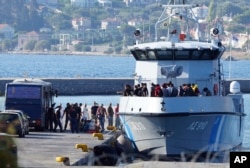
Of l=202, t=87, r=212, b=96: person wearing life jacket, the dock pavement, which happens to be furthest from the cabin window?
the dock pavement

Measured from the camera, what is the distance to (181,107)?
1495 inches

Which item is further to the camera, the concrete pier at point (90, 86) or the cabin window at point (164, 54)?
the concrete pier at point (90, 86)

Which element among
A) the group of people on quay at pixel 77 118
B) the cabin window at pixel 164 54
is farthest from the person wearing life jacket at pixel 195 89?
the group of people on quay at pixel 77 118

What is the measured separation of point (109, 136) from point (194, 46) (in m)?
5.34

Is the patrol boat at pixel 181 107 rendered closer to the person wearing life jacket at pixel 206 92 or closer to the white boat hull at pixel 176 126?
the white boat hull at pixel 176 126

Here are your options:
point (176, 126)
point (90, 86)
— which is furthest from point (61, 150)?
point (90, 86)

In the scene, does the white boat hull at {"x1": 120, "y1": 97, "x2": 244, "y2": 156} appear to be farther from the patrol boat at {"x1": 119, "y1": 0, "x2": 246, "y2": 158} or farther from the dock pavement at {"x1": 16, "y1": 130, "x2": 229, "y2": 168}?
the dock pavement at {"x1": 16, "y1": 130, "x2": 229, "y2": 168}

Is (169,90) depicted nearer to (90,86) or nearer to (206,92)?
(206,92)

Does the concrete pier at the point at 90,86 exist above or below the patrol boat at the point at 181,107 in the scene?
below

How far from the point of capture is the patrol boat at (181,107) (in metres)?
38.0

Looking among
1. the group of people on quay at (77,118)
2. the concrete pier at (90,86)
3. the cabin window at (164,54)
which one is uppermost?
the cabin window at (164,54)

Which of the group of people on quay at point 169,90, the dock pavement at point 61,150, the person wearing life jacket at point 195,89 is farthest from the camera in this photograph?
the person wearing life jacket at point 195,89

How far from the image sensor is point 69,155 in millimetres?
34344


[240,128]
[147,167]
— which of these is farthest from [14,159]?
[240,128]
